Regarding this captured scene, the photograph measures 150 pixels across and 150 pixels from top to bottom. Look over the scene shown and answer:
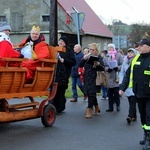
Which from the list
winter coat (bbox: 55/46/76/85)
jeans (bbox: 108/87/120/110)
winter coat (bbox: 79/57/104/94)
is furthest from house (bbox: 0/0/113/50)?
winter coat (bbox: 79/57/104/94)

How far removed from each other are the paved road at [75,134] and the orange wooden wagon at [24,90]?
0.97 ft

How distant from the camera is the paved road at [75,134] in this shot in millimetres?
7774

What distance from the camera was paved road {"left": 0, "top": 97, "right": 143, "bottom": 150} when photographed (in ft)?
25.5

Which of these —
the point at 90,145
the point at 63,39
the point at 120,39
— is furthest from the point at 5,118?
the point at 120,39

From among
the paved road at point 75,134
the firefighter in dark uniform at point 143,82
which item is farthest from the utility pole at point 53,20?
the firefighter in dark uniform at point 143,82

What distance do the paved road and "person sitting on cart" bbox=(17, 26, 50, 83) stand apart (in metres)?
1.11

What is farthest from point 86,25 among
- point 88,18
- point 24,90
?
point 24,90

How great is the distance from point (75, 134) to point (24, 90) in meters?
1.30

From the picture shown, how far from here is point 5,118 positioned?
8.54 m

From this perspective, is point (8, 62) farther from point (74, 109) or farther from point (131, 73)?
point (74, 109)

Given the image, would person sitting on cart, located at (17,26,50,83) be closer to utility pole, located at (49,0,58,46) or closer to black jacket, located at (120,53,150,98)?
black jacket, located at (120,53,150,98)

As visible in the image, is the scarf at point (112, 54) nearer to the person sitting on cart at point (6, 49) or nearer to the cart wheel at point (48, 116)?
the cart wheel at point (48, 116)

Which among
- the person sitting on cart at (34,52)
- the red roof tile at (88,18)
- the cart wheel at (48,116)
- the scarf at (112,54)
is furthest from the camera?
the red roof tile at (88,18)

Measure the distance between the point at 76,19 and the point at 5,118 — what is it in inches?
363
